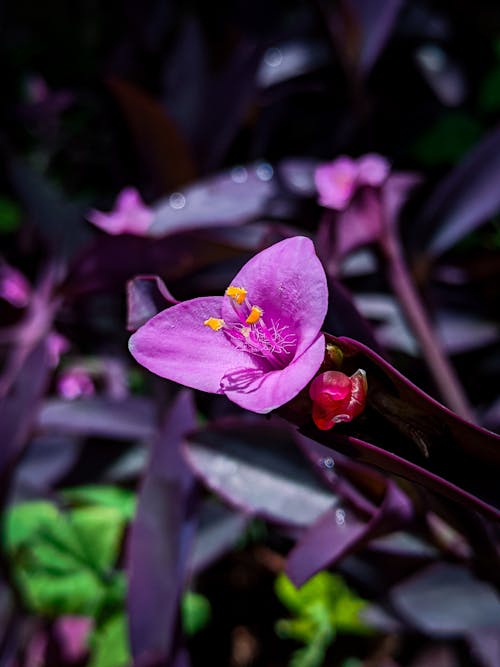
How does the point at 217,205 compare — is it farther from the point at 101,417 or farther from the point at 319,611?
the point at 319,611

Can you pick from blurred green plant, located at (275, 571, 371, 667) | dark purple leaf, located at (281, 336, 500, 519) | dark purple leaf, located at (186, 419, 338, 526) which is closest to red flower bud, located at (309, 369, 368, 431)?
dark purple leaf, located at (281, 336, 500, 519)

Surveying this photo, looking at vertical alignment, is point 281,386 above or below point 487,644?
above

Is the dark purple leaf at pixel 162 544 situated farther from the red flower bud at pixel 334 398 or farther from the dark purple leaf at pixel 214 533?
the red flower bud at pixel 334 398

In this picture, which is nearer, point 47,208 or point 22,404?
point 22,404

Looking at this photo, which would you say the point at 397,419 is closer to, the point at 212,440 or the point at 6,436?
the point at 212,440

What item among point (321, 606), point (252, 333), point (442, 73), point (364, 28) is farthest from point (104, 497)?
point (442, 73)
